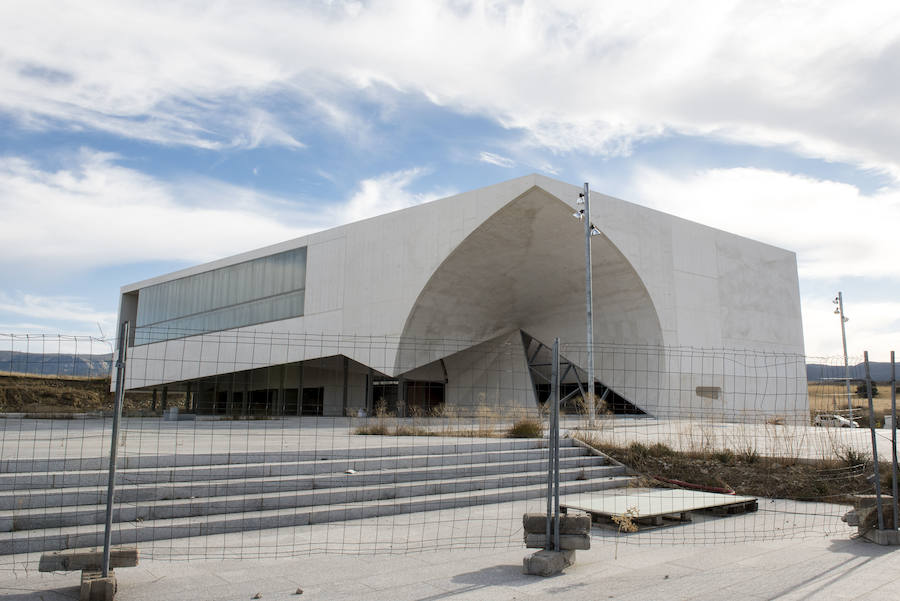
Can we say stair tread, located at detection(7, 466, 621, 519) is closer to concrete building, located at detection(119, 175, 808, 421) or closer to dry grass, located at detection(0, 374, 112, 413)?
concrete building, located at detection(119, 175, 808, 421)

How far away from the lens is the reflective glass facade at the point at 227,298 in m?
32.4

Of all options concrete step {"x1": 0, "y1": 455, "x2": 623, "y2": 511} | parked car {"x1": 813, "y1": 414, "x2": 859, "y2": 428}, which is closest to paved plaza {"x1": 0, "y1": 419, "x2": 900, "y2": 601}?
concrete step {"x1": 0, "y1": 455, "x2": 623, "y2": 511}

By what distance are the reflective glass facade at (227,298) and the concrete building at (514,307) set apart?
0.34ft

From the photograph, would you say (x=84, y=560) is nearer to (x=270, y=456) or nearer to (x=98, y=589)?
(x=98, y=589)

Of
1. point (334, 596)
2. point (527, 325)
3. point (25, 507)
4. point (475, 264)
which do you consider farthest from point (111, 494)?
point (527, 325)

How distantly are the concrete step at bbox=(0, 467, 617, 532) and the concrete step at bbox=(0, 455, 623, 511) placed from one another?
0.10 meters

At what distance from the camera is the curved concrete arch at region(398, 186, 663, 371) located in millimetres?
25812

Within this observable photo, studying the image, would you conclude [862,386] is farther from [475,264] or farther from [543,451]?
[475,264]

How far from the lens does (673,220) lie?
28.5 m

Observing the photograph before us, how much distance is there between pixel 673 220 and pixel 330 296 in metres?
15.2

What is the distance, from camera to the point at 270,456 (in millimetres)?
9336

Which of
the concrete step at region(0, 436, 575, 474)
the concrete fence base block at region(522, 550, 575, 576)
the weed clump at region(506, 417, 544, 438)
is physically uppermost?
the weed clump at region(506, 417, 544, 438)

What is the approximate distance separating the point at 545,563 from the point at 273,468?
4.61 m

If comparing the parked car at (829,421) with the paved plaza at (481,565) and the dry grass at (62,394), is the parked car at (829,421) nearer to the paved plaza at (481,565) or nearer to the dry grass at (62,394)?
the paved plaza at (481,565)
